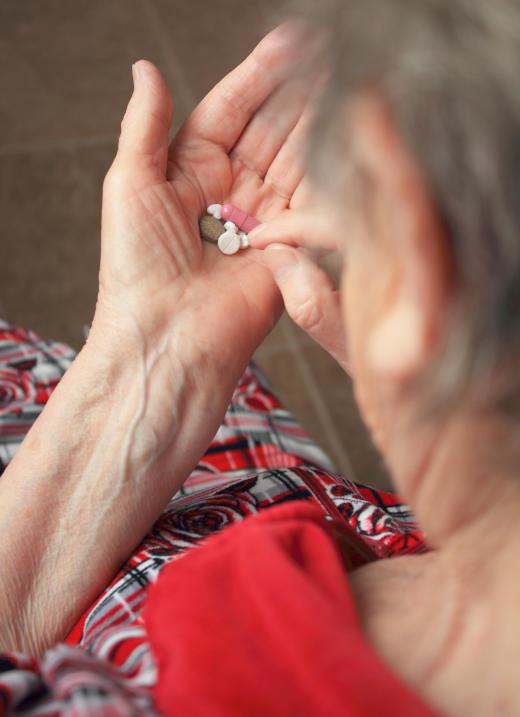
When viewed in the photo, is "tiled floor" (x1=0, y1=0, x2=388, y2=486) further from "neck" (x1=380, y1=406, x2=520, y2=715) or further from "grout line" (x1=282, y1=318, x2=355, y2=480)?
"neck" (x1=380, y1=406, x2=520, y2=715)

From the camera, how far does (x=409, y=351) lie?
412mm

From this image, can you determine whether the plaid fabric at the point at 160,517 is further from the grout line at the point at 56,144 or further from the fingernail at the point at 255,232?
the grout line at the point at 56,144

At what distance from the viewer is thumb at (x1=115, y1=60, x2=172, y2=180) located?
2.72 feet

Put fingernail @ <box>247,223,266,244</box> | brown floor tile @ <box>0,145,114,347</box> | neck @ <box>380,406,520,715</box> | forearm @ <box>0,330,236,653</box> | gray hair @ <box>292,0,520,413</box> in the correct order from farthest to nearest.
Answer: brown floor tile @ <box>0,145,114,347</box>, fingernail @ <box>247,223,266,244</box>, forearm @ <box>0,330,236,653</box>, neck @ <box>380,406,520,715</box>, gray hair @ <box>292,0,520,413</box>

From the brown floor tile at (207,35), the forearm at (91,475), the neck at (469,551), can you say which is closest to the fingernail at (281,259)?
the forearm at (91,475)

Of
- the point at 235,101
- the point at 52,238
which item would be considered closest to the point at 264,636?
the point at 235,101

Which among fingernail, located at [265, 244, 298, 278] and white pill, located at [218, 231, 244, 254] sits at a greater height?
white pill, located at [218, 231, 244, 254]

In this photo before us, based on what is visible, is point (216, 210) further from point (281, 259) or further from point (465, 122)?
point (465, 122)

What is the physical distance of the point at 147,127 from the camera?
2.72 feet

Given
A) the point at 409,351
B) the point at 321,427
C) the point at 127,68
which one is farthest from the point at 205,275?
the point at 127,68

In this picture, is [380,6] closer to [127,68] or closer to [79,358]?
[79,358]

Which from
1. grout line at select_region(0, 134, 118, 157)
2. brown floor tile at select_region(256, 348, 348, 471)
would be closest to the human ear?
brown floor tile at select_region(256, 348, 348, 471)

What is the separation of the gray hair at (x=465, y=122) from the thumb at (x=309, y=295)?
1.16ft

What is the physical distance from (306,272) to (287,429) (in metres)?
0.28
